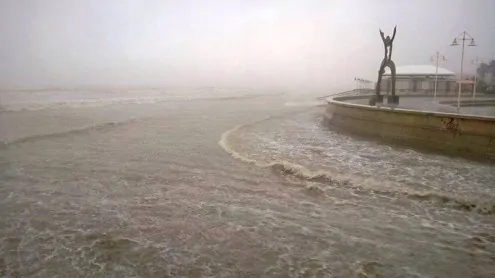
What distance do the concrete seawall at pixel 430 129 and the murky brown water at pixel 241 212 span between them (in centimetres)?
64

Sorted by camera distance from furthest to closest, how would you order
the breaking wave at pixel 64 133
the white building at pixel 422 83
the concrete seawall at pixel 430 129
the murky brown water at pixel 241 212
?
the white building at pixel 422 83, the breaking wave at pixel 64 133, the concrete seawall at pixel 430 129, the murky brown water at pixel 241 212

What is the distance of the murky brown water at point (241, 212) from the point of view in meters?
3.99

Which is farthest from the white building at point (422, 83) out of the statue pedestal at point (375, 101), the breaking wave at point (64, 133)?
the breaking wave at point (64, 133)

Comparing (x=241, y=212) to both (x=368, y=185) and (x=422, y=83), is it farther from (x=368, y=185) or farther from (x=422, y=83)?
(x=422, y=83)

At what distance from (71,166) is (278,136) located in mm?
7387

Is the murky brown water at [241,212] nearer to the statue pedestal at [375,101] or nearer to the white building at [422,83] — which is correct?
the statue pedestal at [375,101]

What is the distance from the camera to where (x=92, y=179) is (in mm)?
7418

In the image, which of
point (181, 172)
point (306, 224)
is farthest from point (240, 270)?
point (181, 172)

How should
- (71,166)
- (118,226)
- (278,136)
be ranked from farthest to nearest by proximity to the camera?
(278,136)
(71,166)
(118,226)

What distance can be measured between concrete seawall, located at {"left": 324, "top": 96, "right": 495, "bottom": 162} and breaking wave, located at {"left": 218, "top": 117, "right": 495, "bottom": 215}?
12.8ft

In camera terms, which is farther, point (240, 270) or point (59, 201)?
point (59, 201)

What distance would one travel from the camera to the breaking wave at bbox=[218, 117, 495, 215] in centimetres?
611

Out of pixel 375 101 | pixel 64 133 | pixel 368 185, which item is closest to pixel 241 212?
pixel 368 185

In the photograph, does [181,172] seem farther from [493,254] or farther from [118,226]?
[493,254]
